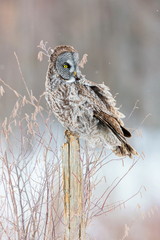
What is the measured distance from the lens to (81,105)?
5.89 feet

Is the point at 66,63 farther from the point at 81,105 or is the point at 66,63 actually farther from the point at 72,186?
the point at 72,186

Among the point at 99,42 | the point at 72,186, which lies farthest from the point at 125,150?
the point at 99,42

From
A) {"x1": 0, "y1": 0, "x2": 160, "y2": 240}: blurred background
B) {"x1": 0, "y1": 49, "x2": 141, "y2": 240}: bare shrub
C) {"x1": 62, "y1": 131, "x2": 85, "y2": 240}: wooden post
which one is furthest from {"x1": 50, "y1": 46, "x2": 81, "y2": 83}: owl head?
{"x1": 0, "y1": 0, "x2": 160, "y2": 240}: blurred background

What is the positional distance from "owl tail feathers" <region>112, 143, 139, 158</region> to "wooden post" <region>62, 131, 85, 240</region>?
24cm

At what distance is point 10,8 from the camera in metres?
6.68

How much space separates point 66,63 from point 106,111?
24 centimetres

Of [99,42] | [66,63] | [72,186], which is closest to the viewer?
[72,186]

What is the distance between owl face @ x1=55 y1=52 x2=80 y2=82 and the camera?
173cm

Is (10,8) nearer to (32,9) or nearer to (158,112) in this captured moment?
(32,9)

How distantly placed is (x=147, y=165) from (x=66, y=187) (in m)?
3.52

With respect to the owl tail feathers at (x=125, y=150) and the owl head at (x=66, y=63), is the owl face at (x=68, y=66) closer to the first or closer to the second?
the owl head at (x=66, y=63)

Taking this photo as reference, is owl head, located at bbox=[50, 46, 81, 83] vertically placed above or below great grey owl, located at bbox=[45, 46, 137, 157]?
above

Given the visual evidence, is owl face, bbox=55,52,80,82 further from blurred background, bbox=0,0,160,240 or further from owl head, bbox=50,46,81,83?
blurred background, bbox=0,0,160,240

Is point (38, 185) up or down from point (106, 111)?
down
